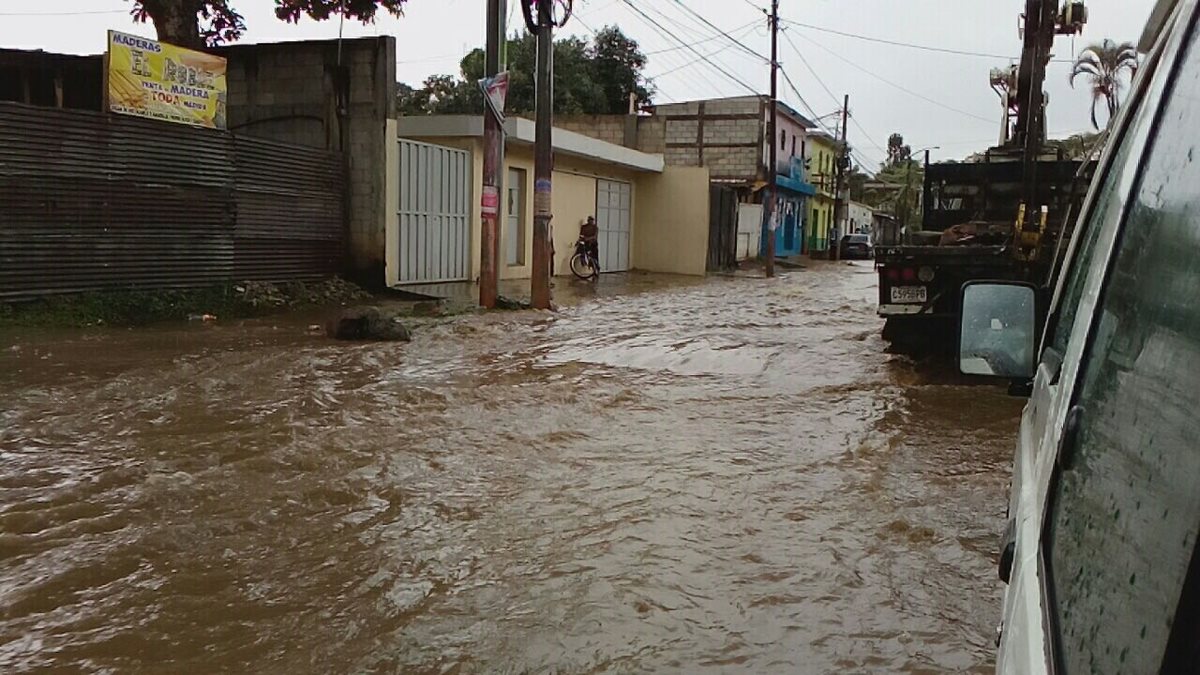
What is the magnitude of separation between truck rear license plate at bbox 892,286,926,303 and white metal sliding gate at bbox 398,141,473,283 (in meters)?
8.56

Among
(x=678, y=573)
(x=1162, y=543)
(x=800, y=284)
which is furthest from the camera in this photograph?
(x=800, y=284)

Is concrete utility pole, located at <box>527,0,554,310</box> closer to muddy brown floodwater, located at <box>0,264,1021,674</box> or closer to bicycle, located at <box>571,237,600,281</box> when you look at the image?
muddy brown floodwater, located at <box>0,264,1021,674</box>

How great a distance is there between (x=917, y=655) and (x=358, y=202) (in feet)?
39.6

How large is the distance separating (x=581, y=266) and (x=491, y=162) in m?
8.87

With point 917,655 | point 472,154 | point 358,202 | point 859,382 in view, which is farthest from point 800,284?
point 917,655

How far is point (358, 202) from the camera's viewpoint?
13.9 meters

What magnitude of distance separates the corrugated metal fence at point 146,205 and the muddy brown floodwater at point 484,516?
1478mm

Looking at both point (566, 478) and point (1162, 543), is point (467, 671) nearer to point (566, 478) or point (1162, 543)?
point (566, 478)

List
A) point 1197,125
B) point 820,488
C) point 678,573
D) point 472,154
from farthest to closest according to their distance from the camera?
point 472,154 → point 820,488 → point 678,573 → point 1197,125

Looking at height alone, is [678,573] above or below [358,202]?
below

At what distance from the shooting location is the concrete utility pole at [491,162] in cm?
1227

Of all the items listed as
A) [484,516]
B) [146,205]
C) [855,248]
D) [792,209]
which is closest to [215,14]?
[146,205]

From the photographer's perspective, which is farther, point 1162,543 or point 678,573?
point 678,573

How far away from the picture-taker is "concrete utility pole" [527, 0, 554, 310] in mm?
12586
